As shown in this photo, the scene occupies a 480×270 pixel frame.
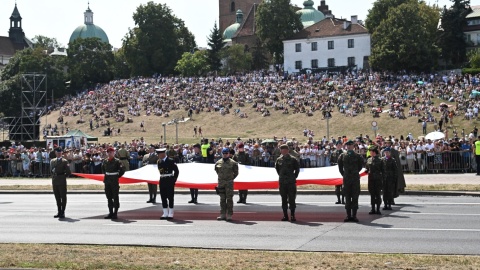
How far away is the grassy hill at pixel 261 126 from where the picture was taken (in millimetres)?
65375

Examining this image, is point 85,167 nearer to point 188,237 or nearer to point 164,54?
point 188,237

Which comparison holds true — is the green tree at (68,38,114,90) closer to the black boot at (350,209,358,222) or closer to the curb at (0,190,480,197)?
the curb at (0,190,480,197)

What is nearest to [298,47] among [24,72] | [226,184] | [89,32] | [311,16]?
[311,16]

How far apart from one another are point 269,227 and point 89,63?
10768 centimetres

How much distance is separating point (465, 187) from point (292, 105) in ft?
171

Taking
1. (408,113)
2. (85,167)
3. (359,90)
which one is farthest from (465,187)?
(359,90)

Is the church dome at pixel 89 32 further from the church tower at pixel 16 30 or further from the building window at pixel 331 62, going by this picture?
the building window at pixel 331 62

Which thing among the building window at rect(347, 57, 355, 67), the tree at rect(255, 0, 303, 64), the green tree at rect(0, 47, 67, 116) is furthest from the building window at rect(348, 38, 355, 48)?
the green tree at rect(0, 47, 67, 116)

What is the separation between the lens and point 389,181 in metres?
21.6

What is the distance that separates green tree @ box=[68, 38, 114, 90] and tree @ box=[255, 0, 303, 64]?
26966mm

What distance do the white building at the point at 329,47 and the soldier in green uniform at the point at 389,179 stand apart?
271ft

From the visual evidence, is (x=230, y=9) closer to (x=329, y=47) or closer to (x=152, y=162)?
(x=329, y=47)

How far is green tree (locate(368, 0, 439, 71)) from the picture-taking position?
8681 centimetres

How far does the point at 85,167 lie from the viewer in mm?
40719
